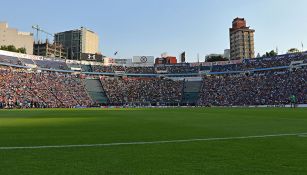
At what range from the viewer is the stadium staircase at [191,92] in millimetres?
117525

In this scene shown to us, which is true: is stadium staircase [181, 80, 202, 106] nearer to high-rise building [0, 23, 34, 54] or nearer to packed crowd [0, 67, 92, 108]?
packed crowd [0, 67, 92, 108]

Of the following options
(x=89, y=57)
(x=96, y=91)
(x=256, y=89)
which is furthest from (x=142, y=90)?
(x=89, y=57)

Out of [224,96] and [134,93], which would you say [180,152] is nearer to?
[224,96]

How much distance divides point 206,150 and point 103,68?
124m

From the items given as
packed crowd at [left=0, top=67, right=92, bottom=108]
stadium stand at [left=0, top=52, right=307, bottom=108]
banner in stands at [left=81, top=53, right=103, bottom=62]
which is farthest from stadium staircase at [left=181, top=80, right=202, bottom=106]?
banner in stands at [left=81, top=53, right=103, bottom=62]

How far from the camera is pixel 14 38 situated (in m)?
180

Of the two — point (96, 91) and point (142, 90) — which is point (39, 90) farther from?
point (142, 90)

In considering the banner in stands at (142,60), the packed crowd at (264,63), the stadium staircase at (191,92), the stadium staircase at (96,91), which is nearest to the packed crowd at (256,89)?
the stadium staircase at (191,92)

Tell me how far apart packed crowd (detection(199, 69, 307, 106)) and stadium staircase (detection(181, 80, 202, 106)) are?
2826 mm

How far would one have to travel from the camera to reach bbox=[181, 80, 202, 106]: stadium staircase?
118m

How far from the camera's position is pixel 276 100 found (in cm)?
9306

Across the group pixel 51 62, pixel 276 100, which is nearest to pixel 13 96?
pixel 51 62

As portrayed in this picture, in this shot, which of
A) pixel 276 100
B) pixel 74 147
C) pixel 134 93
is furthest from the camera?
pixel 134 93

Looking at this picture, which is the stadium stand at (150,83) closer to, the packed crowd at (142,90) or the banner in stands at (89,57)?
the packed crowd at (142,90)
